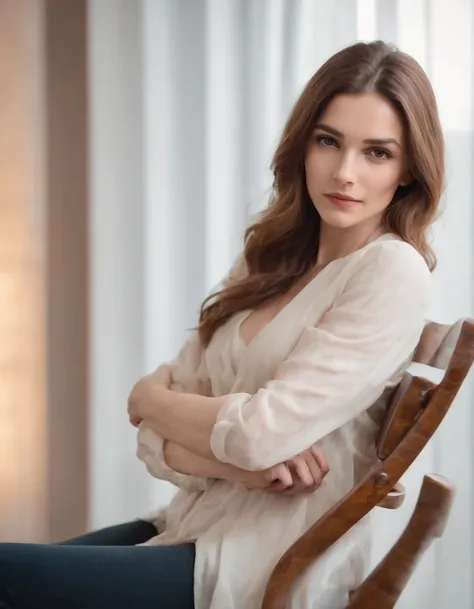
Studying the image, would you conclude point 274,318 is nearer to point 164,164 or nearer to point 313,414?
point 313,414

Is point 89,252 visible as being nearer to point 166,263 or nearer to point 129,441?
point 166,263

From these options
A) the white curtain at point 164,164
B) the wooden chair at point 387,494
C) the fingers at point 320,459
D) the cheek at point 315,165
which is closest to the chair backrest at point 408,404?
the wooden chair at point 387,494

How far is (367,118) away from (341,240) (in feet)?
0.76

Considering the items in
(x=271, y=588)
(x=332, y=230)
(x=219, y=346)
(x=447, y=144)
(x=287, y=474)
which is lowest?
(x=271, y=588)

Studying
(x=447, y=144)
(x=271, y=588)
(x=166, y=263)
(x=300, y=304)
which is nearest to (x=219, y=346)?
(x=300, y=304)

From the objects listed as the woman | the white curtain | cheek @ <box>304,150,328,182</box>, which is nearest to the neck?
the woman

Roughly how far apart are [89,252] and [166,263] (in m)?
0.22

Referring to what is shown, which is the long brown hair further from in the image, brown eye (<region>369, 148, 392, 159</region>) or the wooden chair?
the wooden chair

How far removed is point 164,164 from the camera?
7.61 ft

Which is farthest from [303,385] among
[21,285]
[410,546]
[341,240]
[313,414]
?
[21,285]

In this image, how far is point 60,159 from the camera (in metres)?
2.50

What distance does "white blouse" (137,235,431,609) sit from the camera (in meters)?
1.22

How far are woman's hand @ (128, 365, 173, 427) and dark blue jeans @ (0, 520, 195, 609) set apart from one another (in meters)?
0.26

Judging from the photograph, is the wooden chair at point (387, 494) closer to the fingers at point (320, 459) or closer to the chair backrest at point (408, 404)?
the chair backrest at point (408, 404)
